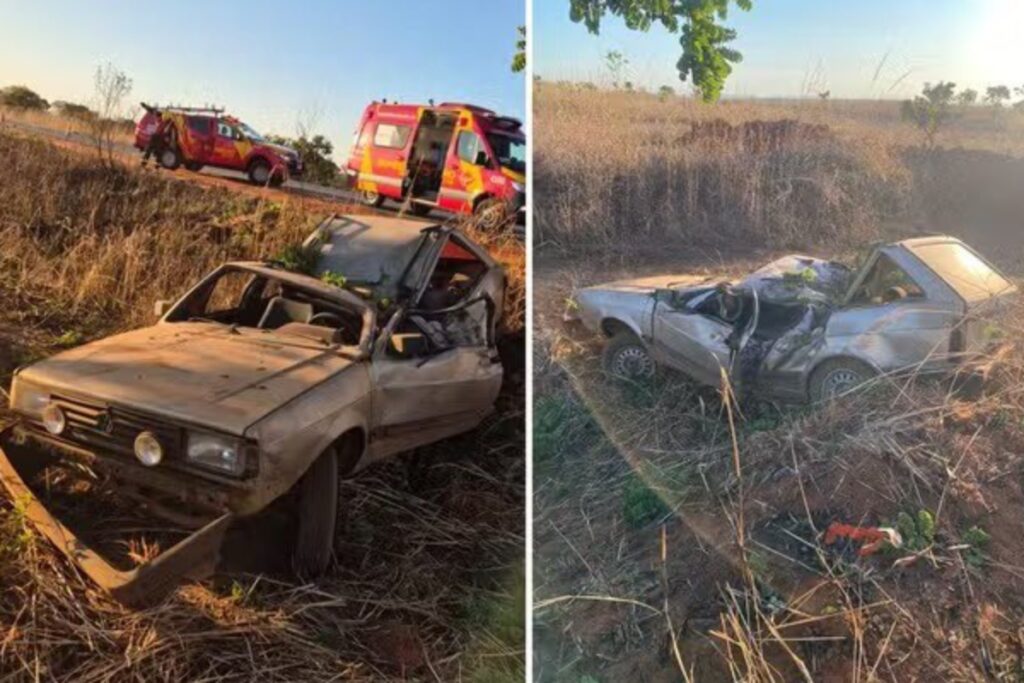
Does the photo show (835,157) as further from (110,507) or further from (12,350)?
(12,350)

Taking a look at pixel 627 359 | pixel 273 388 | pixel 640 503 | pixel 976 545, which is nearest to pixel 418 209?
pixel 273 388

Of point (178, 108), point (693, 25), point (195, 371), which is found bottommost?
point (195, 371)

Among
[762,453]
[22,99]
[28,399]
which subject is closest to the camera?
[762,453]

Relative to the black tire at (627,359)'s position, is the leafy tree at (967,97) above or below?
above

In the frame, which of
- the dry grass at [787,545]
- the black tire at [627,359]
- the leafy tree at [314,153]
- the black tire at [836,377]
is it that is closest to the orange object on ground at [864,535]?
the dry grass at [787,545]

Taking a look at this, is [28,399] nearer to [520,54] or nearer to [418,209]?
[418,209]

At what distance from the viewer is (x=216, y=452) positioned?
212cm

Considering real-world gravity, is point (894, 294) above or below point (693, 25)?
below

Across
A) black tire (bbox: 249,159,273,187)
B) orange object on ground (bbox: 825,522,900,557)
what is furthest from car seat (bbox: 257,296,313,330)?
orange object on ground (bbox: 825,522,900,557)

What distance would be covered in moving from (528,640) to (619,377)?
62cm

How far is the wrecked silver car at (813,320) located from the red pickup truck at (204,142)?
1063 millimetres

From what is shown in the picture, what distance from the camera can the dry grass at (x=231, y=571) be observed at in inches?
83.0

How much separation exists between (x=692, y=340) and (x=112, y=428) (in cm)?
132

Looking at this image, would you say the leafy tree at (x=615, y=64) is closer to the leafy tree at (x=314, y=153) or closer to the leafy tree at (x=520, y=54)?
the leafy tree at (x=520, y=54)
